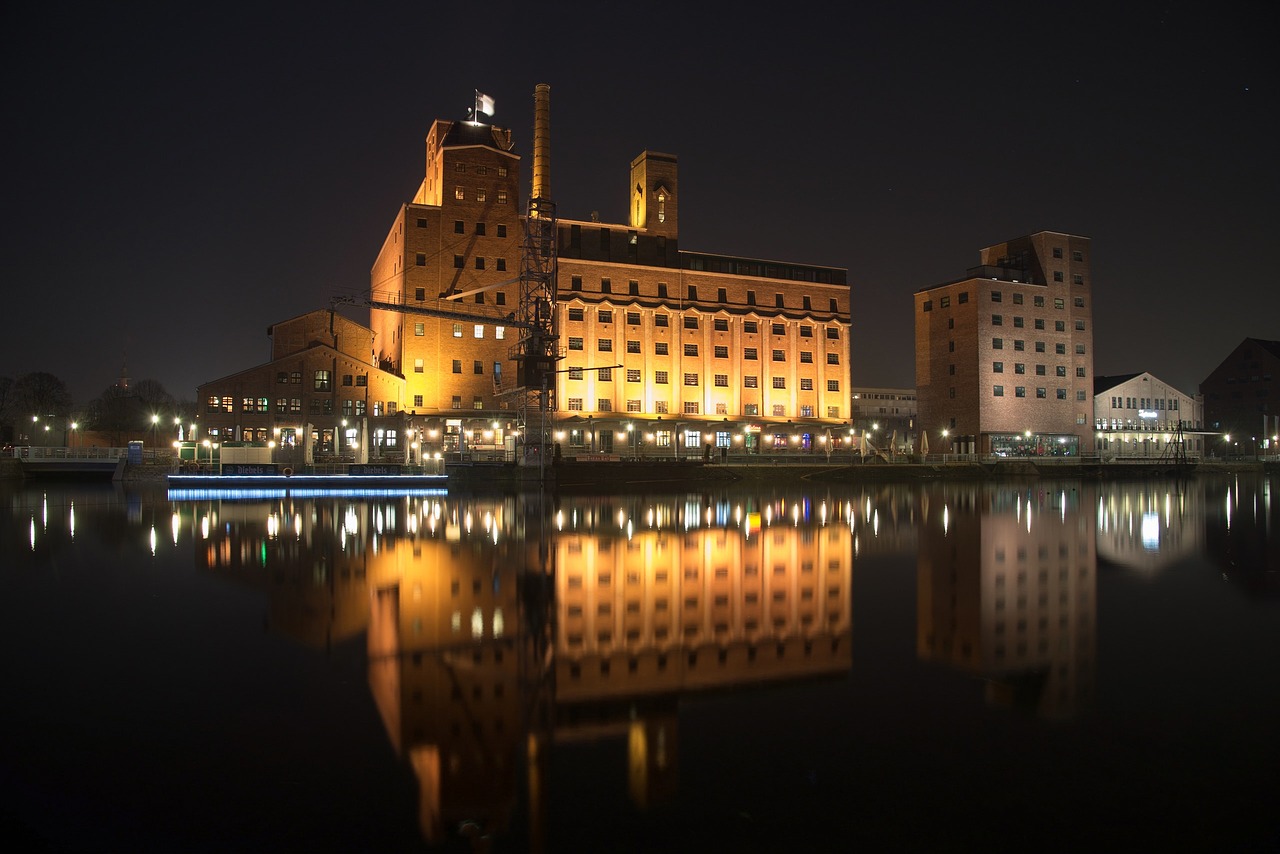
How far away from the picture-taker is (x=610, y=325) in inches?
2156

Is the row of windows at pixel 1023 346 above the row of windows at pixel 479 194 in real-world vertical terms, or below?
below

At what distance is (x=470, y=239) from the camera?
52781 mm

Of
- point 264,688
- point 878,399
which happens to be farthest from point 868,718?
point 878,399

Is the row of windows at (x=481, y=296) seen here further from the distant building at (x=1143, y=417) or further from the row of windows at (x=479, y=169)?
the distant building at (x=1143, y=417)

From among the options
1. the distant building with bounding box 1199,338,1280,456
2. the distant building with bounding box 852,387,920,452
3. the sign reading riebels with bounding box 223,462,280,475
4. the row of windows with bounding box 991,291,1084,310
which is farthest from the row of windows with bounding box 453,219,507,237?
the distant building with bounding box 1199,338,1280,456

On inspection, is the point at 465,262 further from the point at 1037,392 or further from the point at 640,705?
the point at 640,705

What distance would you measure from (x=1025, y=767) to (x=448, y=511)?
19.9 meters

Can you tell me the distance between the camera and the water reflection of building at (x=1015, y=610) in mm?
5441

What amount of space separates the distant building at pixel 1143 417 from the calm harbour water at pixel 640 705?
65023mm

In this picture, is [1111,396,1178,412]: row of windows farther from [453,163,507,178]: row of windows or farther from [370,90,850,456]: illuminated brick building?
[453,163,507,178]: row of windows

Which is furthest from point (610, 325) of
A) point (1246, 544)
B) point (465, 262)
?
point (1246, 544)

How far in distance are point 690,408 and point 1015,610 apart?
48762 mm

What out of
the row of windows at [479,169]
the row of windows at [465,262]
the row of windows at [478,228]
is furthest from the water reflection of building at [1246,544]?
the row of windows at [479,169]

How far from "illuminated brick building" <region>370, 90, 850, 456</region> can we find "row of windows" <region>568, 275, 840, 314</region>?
103 mm
